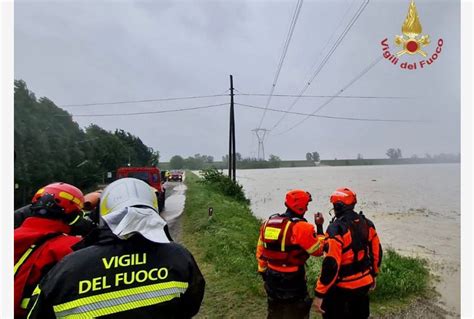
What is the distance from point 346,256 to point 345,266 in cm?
11

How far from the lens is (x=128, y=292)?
1391 mm

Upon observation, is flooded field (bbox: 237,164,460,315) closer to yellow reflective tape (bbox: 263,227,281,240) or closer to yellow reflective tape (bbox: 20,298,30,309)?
yellow reflective tape (bbox: 263,227,281,240)

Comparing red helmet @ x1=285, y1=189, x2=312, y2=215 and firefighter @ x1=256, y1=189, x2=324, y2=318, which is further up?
red helmet @ x1=285, y1=189, x2=312, y2=215

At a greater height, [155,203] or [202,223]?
[155,203]

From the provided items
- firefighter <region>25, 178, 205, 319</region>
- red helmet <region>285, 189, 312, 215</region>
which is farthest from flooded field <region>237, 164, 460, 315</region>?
firefighter <region>25, 178, 205, 319</region>

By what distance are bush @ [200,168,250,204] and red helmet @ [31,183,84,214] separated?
1973cm

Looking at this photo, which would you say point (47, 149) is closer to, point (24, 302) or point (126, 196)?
point (24, 302)

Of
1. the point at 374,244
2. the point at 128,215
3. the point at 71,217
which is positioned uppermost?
the point at 128,215

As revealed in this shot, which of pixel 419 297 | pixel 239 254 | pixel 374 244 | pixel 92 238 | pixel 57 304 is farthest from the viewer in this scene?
pixel 239 254

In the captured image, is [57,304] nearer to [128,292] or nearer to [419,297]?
[128,292]

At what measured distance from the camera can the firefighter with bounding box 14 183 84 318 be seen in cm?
194

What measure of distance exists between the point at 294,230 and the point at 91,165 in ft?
110

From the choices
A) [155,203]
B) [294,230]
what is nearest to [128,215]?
[155,203]

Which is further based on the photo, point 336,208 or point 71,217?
point 336,208
